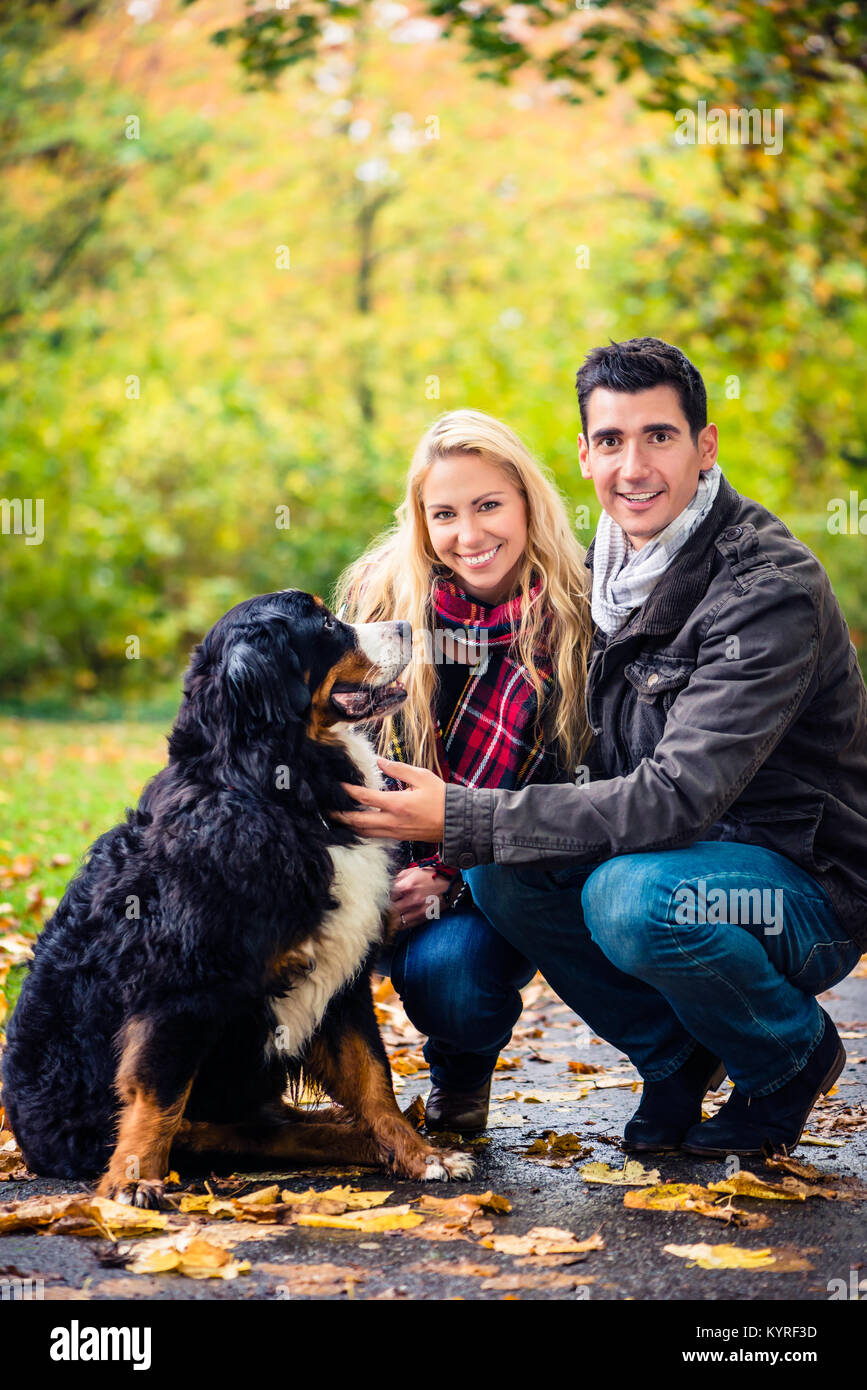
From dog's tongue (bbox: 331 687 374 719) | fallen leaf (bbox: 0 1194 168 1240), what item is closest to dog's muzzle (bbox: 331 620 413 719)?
dog's tongue (bbox: 331 687 374 719)

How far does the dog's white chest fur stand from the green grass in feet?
2.65

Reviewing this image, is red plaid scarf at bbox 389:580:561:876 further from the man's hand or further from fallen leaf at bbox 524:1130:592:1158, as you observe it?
fallen leaf at bbox 524:1130:592:1158

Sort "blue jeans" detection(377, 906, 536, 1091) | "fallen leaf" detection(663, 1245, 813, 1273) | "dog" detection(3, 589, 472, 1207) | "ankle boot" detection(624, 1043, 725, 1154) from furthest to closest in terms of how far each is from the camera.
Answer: "blue jeans" detection(377, 906, 536, 1091)
"ankle boot" detection(624, 1043, 725, 1154)
"dog" detection(3, 589, 472, 1207)
"fallen leaf" detection(663, 1245, 813, 1273)

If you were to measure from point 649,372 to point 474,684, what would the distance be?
0.95m

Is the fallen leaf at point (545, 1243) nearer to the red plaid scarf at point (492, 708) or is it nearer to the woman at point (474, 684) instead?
the woman at point (474, 684)

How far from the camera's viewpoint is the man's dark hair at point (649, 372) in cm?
323

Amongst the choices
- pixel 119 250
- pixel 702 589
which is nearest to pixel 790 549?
Result: pixel 702 589

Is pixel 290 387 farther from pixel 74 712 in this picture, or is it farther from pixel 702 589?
pixel 702 589

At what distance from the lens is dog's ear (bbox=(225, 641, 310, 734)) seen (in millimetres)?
2982

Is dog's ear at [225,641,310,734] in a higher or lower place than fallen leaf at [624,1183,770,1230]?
higher

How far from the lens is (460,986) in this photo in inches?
134

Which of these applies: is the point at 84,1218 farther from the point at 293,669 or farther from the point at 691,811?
the point at 691,811

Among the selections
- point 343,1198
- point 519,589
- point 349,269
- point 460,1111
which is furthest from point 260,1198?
point 349,269

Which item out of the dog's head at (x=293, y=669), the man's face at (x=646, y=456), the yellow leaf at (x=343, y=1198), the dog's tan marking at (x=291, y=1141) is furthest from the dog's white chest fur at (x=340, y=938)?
the man's face at (x=646, y=456)
